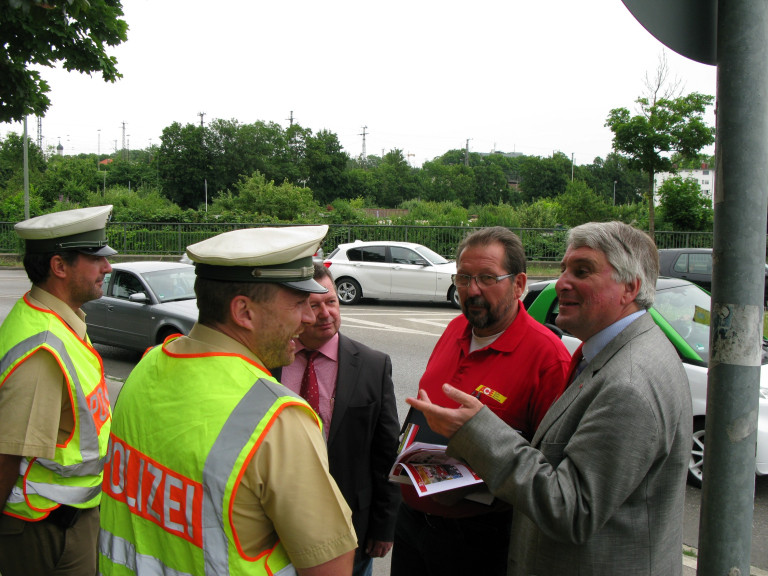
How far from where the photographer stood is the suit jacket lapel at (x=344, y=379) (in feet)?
8.54

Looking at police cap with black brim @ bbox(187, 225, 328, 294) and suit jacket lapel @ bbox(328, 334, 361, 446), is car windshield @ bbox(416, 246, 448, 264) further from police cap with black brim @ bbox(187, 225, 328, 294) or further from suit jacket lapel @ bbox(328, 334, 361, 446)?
police cap with black brim @ bbox(187, 225, 328, 294)

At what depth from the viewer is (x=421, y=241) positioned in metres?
24.1

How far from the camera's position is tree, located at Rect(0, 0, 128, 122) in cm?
532

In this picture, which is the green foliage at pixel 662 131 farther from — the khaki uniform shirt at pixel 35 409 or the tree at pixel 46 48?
the khaki uniform shirt at pixel 35 409

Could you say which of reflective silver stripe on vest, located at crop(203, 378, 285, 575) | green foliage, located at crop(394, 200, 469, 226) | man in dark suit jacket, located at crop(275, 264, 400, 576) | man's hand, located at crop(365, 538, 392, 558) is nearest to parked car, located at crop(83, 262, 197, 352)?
man in dark suit jacket, located at crop(275, 264, 400, 576)

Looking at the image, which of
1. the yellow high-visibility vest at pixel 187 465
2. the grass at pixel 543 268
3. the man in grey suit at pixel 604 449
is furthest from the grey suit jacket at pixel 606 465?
the grass at pixel 543 268

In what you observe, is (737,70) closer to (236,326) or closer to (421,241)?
(236,326)

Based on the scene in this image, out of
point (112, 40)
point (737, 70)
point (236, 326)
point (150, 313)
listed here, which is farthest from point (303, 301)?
point (150, 313)

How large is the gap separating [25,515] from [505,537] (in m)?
1.77

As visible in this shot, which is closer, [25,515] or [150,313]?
[25,515]

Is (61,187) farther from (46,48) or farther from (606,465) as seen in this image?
(606,465)

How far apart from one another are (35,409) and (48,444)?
0.13m

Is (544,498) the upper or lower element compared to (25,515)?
upper

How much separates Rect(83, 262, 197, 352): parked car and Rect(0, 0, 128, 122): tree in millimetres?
3891
